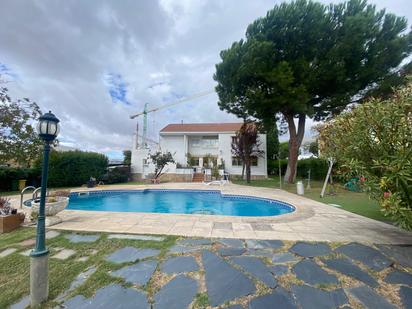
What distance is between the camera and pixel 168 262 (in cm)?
306

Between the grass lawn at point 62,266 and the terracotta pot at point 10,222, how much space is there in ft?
1.15

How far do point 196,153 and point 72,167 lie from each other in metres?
14.0

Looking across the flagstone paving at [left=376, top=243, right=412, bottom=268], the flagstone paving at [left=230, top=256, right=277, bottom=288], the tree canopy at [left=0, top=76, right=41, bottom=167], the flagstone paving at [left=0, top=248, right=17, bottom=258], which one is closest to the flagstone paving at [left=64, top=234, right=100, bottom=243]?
the flagstone paving at [left=0, top=248, right=17, bottom=258]

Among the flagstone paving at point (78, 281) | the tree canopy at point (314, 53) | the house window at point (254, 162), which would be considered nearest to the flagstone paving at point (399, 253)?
the flagstone paving at point (78, 281)

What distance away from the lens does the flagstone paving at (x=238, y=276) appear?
2.25 m

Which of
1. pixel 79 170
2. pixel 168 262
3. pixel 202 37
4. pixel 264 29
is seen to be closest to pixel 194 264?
pixel 168 262

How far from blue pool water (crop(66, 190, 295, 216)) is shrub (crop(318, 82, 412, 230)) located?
4.74 metres

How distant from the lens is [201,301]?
7.37 feet

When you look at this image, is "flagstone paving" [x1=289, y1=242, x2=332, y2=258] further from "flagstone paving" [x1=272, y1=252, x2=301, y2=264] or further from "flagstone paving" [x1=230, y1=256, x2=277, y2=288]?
"flagstone paving" [x1=230, y1=256, x2=277, y2=288]

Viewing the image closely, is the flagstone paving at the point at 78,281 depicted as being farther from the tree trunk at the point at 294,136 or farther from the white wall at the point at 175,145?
the white wall at the point at 175,145

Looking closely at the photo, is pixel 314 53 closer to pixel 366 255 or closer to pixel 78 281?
pixel 366 255

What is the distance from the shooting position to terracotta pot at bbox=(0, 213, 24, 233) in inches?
178

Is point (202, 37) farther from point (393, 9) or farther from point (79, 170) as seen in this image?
point (79, 170)

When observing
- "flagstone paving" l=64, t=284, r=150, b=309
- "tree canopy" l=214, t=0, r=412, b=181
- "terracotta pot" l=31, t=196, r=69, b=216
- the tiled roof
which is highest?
"tree canopy" l=214, t=0, r=412, b=181
